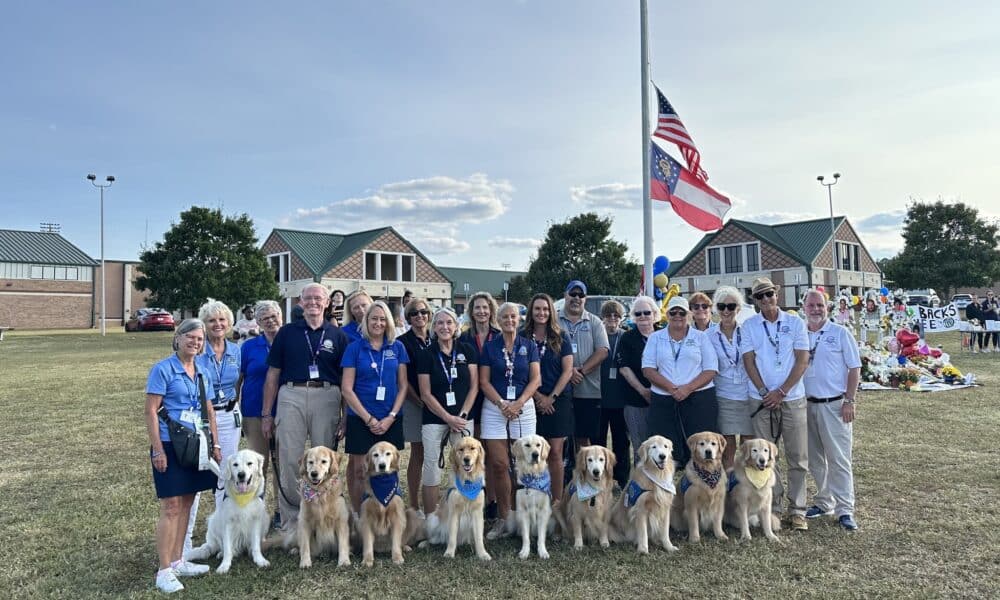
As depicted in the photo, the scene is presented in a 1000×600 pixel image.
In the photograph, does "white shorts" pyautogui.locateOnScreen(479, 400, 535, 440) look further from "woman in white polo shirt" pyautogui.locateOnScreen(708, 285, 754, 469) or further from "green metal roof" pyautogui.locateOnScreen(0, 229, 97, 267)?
"green metal roof" pyautogui.locateOnScreen(0, 229, 97, 267)

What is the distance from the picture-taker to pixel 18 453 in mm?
8359

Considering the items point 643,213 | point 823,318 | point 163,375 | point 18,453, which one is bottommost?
point 18,453

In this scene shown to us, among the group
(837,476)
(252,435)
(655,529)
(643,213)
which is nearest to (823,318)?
(837,476)

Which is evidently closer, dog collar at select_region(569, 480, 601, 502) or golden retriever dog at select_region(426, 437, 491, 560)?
golden retriever dog at select_region(426, 437, 491, 560)

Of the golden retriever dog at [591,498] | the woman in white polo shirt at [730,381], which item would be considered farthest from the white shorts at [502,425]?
the woman in white polo shirt at [730,381]

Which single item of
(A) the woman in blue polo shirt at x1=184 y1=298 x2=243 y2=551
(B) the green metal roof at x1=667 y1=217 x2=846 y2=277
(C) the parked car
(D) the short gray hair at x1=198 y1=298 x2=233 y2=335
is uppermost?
(B) the green metal roof at x1=667 y1=217 x2=846 y2=277

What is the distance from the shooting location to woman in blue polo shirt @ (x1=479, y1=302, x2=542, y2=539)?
5215mm

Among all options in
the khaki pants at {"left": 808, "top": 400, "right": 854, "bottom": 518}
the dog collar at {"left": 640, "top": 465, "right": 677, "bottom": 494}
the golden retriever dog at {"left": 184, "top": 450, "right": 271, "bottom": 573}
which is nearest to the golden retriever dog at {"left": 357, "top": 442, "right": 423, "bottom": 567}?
the golden retriever dog at {"left": 184, "top": 450, "right": 271, "bottom": 573}

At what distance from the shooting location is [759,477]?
4.95 m

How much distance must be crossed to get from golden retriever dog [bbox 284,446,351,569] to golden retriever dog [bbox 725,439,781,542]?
3148 millimetres

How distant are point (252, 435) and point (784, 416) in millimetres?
4603

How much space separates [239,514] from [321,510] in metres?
0.58

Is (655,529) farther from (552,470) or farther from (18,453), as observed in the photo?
(18,453)

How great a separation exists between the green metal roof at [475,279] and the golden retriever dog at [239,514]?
60071 millimetres
